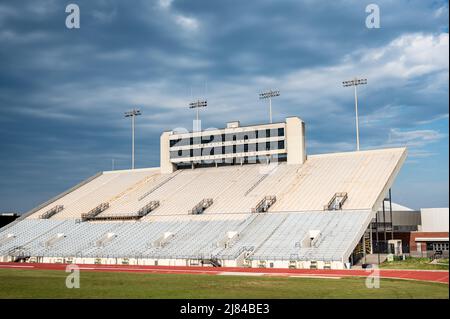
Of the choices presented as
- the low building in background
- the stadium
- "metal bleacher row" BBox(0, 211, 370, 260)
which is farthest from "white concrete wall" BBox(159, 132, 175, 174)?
the low building in background

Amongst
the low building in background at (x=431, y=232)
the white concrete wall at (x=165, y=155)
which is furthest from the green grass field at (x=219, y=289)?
the white concrete wall at (x=165, y=155)

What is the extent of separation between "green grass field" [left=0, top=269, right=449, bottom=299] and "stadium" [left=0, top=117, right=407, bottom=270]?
12.0 m

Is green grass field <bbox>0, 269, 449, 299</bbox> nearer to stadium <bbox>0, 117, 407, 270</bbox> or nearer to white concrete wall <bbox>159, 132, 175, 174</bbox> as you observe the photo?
stadium <bbox>0, 117, 407, 270</bbox>

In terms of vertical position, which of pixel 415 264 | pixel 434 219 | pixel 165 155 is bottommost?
pixel 415 264

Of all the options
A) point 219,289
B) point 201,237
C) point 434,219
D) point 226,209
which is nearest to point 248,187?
point 226,209

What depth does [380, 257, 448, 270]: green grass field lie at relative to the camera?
40016 millimetres

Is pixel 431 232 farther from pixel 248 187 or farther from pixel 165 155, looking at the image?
pixel 165 155

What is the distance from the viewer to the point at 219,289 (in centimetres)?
2578

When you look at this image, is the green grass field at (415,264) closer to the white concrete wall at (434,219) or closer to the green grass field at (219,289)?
the green grass field at (219,289)

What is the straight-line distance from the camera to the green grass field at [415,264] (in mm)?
40016

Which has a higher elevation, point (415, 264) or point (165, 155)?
point (165, 155)

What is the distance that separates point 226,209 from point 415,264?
20511 millimetres
